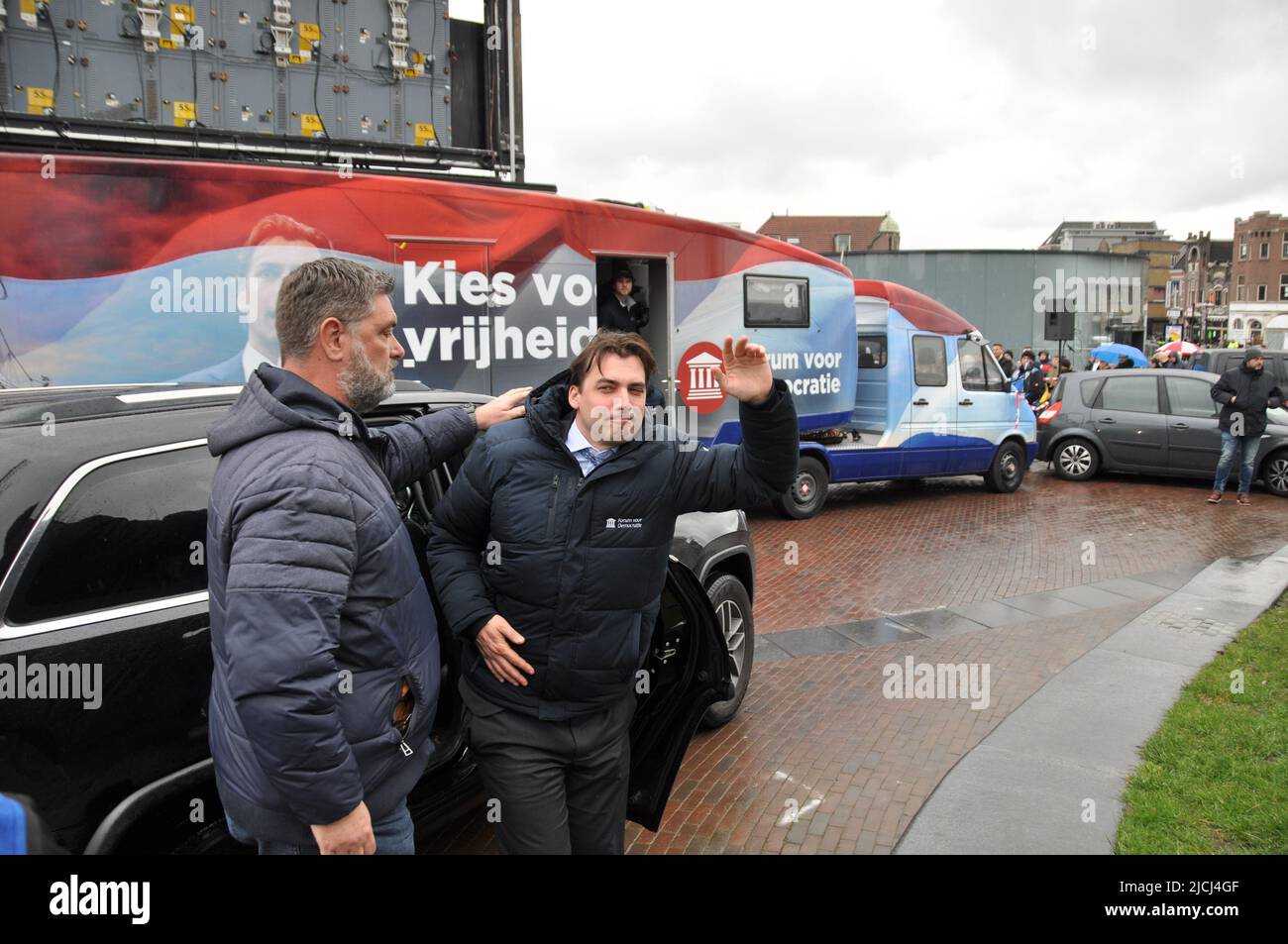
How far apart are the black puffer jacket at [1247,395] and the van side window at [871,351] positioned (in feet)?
15.2

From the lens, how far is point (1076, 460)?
14.5 metres

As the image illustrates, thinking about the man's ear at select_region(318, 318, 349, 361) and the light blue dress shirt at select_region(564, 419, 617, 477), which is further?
the light blue dress shirt at select_region(564, 419, 617, 477)

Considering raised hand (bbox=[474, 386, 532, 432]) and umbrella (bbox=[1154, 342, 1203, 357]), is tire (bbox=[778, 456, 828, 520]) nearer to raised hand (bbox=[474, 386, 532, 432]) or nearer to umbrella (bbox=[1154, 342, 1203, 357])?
raised hand (bbox=[474, 386, 532, 432])

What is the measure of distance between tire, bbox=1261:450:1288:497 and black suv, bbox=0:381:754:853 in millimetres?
14707

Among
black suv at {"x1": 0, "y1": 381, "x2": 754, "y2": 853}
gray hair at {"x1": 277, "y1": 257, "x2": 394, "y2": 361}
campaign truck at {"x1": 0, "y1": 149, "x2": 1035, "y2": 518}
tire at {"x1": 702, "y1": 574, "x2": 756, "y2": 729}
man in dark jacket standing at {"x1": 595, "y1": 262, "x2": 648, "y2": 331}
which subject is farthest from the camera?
man in dark jacket standing at {"x1": 595, "y1": 262, "x2": 648, "y2": 331}

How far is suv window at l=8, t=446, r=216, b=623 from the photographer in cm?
218

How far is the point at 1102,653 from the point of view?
618 cm

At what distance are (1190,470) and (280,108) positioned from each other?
44.4 feet

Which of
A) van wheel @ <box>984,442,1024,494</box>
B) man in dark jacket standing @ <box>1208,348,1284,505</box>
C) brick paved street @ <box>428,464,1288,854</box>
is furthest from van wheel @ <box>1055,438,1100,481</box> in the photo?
man in dark jacket standing @ <box>1208,348,1284,505</box>

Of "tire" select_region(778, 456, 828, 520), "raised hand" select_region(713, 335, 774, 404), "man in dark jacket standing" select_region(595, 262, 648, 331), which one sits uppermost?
"man in dark jacket standing" select_region(595, 262, 648, 331)

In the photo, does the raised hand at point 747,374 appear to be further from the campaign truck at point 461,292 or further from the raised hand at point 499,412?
the campaign truck at point 461,292

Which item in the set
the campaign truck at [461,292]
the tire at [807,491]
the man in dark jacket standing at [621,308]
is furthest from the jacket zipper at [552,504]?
the tire at [807,491]
